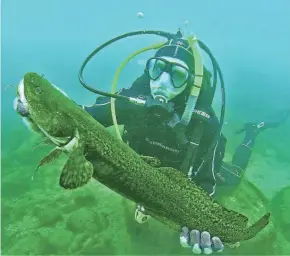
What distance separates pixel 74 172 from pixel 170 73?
10.1 feet

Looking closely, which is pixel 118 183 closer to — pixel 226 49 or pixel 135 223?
pixel 135 223

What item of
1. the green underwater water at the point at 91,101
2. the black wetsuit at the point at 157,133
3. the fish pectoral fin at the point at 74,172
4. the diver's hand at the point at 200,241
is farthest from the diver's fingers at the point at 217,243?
the green underwater water at the point at 91,101

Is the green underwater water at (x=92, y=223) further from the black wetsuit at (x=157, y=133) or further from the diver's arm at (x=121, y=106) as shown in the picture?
the diver's arm at (x=121, y=106)

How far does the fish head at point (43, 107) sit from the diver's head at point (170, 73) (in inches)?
97.3

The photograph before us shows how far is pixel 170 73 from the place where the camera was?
597cm

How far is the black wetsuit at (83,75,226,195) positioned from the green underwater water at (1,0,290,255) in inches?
54.1

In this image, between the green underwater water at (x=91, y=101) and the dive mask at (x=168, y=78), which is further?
the green underwater water at (x=91, y=101)

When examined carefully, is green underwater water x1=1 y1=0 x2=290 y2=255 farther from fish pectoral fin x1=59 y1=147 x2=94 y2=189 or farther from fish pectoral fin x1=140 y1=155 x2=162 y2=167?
fish pectoral fin x1=140 y1=155 x2=162 y2=167

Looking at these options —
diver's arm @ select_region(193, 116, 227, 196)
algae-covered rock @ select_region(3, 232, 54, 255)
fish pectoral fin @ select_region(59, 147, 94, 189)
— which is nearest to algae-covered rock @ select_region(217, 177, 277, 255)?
diver's arm @ select_region(193, 116, 227, 196)

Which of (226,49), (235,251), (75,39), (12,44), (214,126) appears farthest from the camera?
(75,39)

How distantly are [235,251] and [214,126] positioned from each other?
7.58 feet

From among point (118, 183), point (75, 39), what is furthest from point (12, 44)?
point (118, 183)

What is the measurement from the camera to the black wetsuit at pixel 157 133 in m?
6.20

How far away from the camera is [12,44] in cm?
3052
